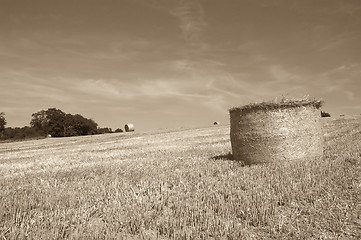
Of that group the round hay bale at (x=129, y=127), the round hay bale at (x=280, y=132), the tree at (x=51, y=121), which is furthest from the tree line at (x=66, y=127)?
the round hay bale at (x=280, y=132)

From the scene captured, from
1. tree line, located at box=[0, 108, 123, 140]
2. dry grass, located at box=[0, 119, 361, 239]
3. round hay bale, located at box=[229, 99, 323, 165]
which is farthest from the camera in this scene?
tree line, located at box=[0, 108, 123, 140]

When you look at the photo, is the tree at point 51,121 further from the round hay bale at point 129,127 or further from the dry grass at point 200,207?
the dry grass at point 200,207

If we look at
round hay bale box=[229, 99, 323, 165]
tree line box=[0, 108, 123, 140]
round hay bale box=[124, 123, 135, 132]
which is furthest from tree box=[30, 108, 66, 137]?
round hay bale box=[229, 99, 323, 165]

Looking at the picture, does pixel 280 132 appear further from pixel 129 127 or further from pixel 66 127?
pixel 66 127

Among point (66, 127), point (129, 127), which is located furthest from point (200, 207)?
point (66, 127)

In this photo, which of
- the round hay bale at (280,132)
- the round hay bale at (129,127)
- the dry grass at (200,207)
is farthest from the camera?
the round hay bale at (129,127)

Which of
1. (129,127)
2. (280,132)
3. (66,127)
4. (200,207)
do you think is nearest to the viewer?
(200,207)

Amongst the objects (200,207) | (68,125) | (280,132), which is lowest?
(200,207)

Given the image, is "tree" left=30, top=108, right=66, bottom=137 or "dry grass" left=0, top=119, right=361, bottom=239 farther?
"tree" left=30, top=108, right=66, bottom=137

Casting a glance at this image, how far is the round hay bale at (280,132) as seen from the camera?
28.8 ft

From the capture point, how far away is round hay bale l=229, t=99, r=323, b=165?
8766 mm

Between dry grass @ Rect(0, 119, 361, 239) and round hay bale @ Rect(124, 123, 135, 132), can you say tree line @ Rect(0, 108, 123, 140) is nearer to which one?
round hay bale @ Rect(124, 123, 135, 132)

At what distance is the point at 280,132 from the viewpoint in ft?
28.9

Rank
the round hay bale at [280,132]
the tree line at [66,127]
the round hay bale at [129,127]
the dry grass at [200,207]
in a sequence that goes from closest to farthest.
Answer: the dry grass at [200,207] → the round hay bale at [280,132] → the round hay bale at [129,127] → the tree line at [66,127]
